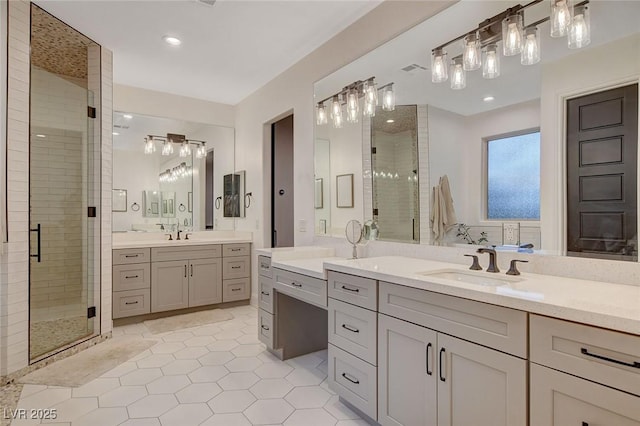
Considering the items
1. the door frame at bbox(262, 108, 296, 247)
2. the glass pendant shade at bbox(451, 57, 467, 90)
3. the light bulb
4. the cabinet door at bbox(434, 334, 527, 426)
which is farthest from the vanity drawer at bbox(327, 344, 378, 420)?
the door frame at bbox(262, 108, 296, 247)

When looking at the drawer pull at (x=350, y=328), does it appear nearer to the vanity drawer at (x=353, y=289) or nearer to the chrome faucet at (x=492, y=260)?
the vanity drawer at (x=353, y=289)

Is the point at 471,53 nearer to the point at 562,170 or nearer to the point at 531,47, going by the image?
the point at 531,47

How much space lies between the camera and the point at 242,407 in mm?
2199

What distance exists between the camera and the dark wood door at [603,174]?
1.52 metres

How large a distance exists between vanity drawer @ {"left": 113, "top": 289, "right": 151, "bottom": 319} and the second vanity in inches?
104

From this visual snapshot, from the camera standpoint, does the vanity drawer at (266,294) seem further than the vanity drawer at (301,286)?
Yes

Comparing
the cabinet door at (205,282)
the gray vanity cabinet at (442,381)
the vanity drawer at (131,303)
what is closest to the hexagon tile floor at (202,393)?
the gray vanity cabinet at (442,381)

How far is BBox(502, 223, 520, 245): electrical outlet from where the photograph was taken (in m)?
1.94

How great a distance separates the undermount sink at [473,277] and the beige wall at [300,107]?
165 centimetres

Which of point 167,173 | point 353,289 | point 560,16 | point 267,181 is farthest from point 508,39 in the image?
point 167,173

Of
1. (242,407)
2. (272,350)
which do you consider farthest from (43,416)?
(272,350)

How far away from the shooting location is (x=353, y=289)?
6.72 ft

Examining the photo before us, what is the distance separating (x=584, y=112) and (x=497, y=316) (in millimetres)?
1078

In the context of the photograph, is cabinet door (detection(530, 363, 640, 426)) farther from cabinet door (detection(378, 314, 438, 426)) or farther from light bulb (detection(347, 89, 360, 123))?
light bulb (detection(347, 89, 360, 123))
